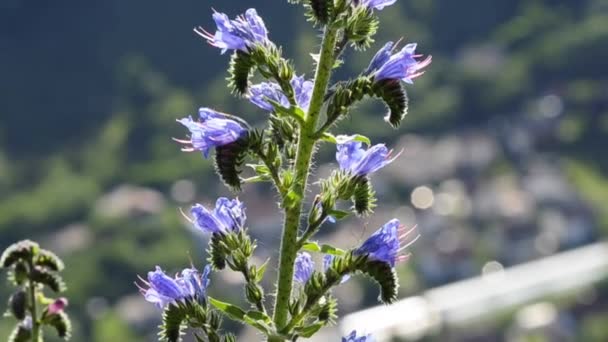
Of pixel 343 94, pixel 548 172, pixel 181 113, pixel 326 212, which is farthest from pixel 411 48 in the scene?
pixel 181 113

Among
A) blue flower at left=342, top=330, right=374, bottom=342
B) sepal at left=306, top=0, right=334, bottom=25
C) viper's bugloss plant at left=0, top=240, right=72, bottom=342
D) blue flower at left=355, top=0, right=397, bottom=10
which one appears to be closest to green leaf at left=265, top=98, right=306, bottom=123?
sepal at left=306, top=0, right=334, bottom=25

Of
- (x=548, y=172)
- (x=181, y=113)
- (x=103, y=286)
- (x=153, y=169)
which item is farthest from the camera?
(x=181, y=113)

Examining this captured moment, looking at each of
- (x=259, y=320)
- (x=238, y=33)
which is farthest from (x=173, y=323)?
(x=238, y=33)

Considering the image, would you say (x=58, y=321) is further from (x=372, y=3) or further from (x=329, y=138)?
(x=372, y=3)

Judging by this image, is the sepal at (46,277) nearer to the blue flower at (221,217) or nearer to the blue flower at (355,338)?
the blue flower at (221,217)

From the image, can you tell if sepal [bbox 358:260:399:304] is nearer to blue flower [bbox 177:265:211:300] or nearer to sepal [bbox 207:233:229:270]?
sepal [bbox 207:233:229:270]

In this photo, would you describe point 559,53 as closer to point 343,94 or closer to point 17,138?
point 17,138
